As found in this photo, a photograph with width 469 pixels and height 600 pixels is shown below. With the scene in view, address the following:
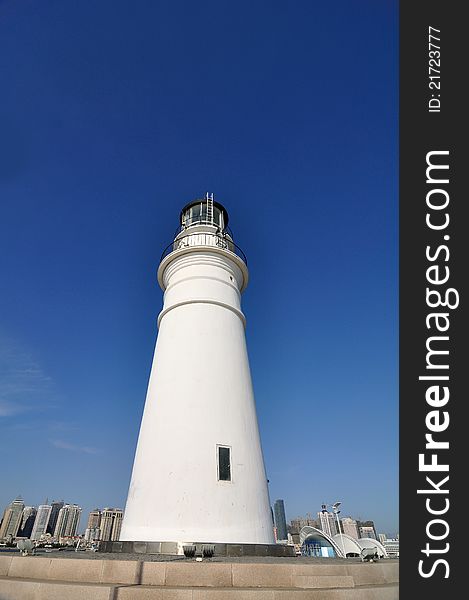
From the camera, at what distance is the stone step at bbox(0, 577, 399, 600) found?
5.05 meters

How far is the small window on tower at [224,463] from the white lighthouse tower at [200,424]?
0.02 metres

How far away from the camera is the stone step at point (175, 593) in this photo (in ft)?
16.6

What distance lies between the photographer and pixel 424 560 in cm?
523

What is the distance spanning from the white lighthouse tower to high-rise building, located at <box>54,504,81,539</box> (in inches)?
1043

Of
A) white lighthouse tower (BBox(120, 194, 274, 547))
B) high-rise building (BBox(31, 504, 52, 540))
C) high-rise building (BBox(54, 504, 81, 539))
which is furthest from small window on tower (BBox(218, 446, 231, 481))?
high-rise building (BBox(54, 504, 81, 539))

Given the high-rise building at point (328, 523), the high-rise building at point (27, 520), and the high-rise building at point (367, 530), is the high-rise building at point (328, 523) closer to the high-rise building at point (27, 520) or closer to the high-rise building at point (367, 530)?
the high-rise building at point (367, 530)

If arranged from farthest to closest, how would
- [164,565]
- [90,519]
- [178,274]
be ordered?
[90,519]
[178,274]
[164,565]

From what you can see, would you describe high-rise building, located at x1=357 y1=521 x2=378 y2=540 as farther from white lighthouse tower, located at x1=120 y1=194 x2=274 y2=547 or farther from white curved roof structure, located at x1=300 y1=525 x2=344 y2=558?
white lighthouse tower, located at x1=120 y1=194 x2=274 y2=547

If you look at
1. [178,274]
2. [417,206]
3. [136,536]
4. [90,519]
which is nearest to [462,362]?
[417,206]

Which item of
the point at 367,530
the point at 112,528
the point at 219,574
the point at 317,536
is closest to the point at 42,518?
the point at 112,528

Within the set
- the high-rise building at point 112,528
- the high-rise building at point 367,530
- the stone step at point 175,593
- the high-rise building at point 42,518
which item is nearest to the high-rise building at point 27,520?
the high-rise building at point 42,518

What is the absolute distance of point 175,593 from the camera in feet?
16.7

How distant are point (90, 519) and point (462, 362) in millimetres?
30092

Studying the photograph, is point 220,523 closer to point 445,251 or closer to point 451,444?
point 451,444
